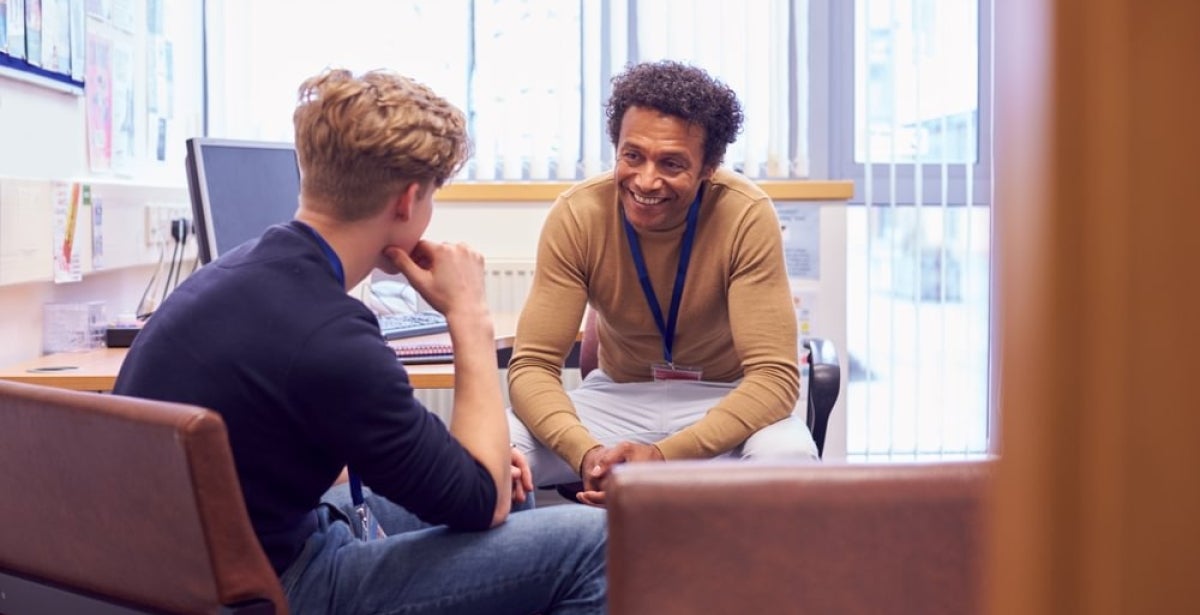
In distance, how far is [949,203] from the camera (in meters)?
3.73

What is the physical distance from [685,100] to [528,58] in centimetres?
157

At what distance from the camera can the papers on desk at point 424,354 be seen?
7.28ft

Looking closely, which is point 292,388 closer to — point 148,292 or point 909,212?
point 148,292

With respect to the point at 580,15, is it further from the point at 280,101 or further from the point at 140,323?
the point at 140,323

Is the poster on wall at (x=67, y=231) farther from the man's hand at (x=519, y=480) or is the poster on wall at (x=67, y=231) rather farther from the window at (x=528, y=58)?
the man's hand at (x=519, y=480)

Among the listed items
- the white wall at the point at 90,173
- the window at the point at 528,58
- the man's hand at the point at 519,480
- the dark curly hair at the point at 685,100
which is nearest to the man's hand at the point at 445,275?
the man's hand at the point at 519,480

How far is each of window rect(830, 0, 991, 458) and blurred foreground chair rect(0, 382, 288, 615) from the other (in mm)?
2853

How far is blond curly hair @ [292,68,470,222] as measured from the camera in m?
1.45

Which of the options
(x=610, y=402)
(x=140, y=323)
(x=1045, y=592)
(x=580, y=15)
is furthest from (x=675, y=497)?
(x=580, y=15)

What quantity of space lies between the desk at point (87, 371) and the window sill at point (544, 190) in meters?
1.24

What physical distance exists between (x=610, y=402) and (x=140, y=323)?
109 cm

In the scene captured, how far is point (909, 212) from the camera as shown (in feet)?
12.3

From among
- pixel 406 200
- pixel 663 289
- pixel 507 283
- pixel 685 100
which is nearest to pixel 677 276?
pixel 663 289

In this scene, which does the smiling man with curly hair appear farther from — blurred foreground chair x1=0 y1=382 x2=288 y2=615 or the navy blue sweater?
blurred foreground chair x1=0 y1=382 x2=288 y2=615
